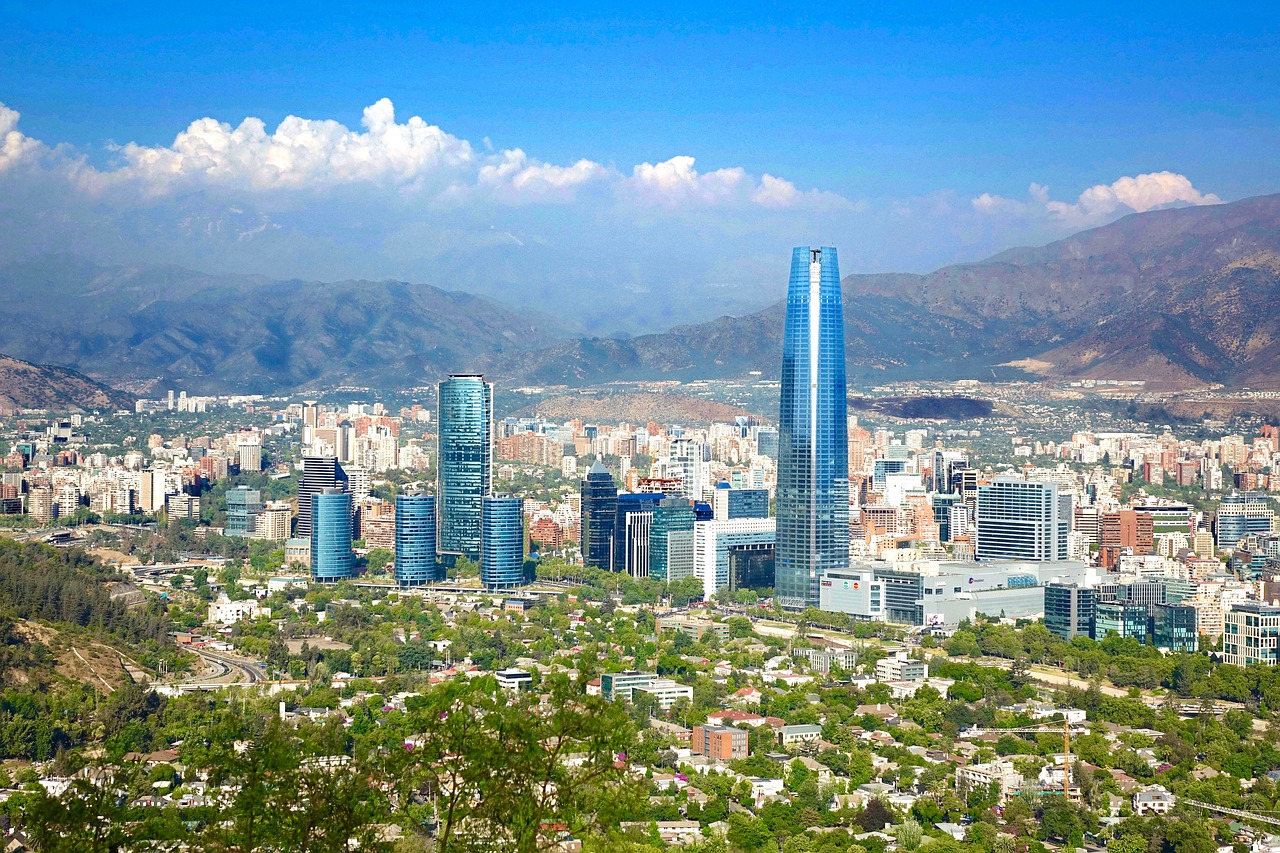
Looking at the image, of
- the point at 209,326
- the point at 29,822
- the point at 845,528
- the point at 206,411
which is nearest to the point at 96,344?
the point at 209,326

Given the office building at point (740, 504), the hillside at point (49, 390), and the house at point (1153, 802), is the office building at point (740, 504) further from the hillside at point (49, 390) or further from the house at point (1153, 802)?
the hillside at point (49, 390)

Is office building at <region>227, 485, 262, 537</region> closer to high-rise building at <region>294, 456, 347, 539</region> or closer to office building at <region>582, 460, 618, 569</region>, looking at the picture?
high-rise building at <region>294, 456, 347, 539</region>

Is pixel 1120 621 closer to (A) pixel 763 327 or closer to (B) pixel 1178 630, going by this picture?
(B) pixel 1178 630

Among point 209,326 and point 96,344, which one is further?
point 209,326

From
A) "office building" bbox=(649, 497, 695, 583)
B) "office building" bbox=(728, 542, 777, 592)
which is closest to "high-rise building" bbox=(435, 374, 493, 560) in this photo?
"office building" bbox=(649, 497, 695, 583)

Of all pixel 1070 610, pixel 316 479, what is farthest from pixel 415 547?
pixel 1070 610

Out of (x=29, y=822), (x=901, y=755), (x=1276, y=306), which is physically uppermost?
(x=1276, y=306)

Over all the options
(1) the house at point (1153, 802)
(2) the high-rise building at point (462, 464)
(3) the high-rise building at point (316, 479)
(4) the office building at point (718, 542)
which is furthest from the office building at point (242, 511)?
(1) the house at point (1153, 802)

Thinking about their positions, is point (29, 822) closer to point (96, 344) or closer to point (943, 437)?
point (943, 437)
